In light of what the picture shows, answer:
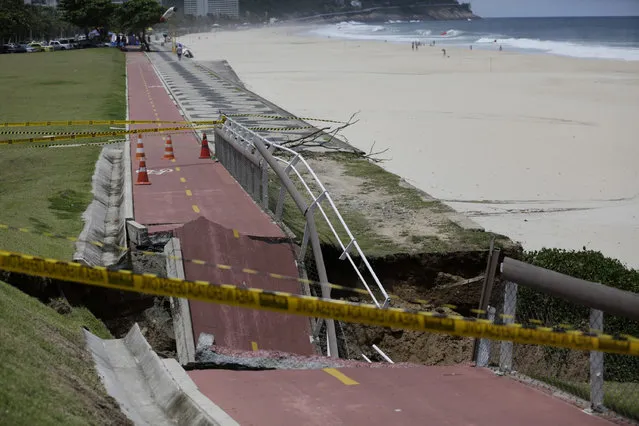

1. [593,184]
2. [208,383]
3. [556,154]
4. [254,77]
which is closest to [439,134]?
[556,154]

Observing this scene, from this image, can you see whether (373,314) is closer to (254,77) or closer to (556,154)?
(556,154)

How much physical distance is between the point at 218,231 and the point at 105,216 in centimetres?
373

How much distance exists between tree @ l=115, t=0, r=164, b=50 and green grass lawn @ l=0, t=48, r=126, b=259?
47.0 meters

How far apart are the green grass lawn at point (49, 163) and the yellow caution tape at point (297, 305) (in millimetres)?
5164

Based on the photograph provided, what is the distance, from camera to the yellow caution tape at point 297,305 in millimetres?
6180

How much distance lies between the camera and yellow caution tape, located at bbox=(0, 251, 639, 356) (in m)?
6.18

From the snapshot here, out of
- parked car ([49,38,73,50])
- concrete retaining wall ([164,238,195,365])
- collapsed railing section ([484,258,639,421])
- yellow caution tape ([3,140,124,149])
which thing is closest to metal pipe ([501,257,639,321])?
collapsed railing section ([484,258,639,421])

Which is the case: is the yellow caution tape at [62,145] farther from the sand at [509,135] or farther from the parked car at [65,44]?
the parked car at [65,44]

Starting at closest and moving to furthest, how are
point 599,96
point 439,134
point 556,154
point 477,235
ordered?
point 477,235 < point 556,154 < point 439,134 < point 599,96

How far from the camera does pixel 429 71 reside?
70.1 meters

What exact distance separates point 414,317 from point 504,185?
18.9 m

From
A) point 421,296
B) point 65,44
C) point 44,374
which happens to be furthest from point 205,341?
point 65,44

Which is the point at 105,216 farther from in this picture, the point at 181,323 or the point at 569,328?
the point at 569,328

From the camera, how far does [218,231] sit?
13609 mm
